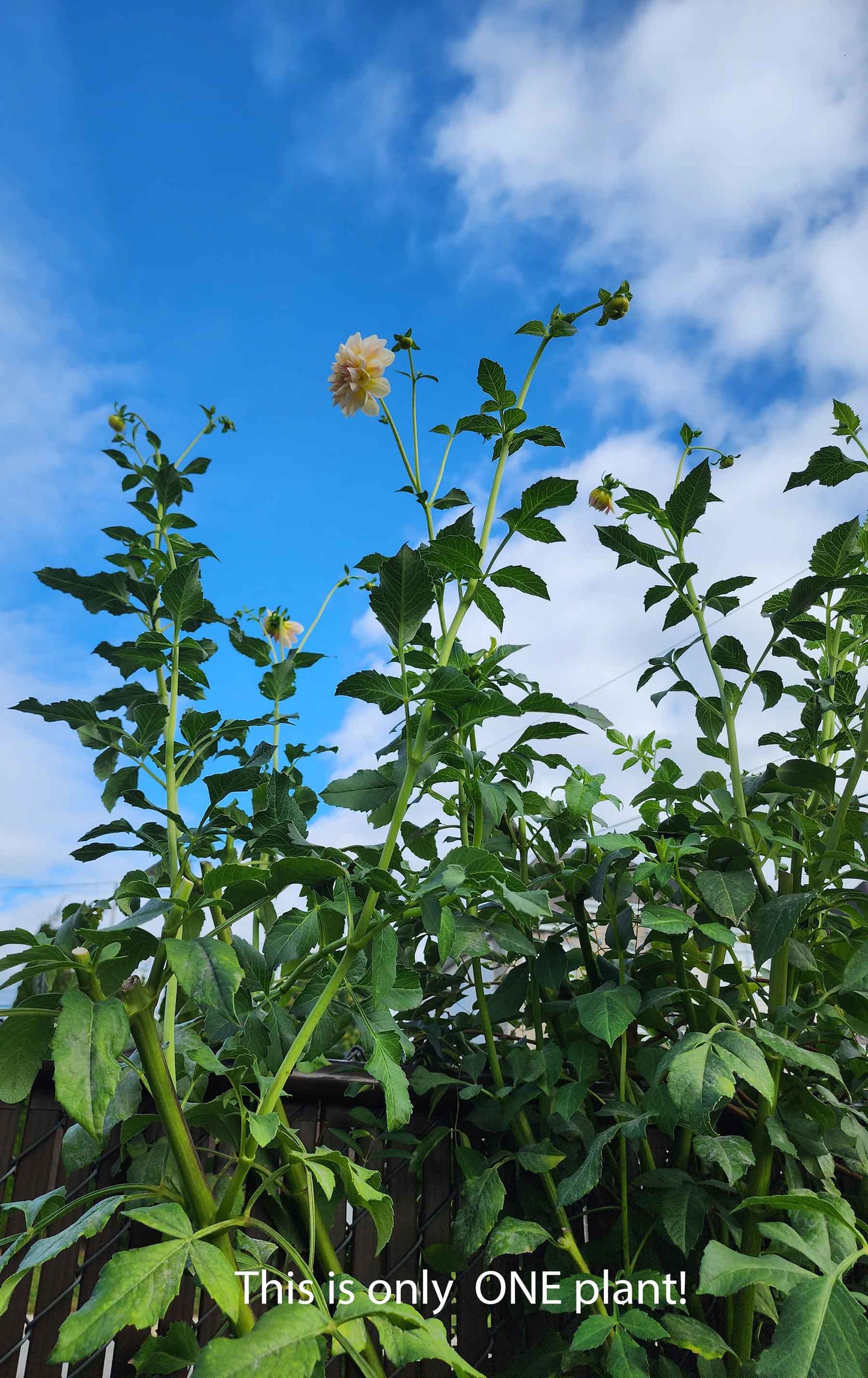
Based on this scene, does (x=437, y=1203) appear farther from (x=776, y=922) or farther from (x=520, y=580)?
(x=520, y=580)

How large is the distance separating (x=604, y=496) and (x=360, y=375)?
53cm

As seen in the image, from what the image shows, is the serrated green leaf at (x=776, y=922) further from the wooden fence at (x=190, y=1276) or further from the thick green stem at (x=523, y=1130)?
the wooden fence at (x=190, y=1276)

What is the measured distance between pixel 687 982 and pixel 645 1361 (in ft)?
1.41

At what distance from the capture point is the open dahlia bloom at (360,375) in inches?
48.1

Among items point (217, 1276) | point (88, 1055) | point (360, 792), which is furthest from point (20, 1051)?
point (360, 792)

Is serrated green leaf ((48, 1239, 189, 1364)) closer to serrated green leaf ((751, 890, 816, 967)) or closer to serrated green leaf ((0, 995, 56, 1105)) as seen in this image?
serrated green leaf ((0, 995, 56, 1105))

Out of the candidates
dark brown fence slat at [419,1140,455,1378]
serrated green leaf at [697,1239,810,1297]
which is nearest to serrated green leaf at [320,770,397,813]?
serrated green leaf at [697,1239,810,1297]

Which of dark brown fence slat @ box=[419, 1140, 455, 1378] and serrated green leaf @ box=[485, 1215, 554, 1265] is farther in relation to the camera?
dark brown fence slat @ box=[419, 1140, 455, 1378]

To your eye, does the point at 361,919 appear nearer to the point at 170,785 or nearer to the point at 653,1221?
the point at 170,785

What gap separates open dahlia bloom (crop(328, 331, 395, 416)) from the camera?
4.01 ft

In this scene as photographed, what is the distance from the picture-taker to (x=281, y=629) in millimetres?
1677

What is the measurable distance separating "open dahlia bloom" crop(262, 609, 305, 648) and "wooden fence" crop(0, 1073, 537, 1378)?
0.79 m

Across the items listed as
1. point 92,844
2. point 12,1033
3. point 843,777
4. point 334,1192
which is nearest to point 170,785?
point 92,844

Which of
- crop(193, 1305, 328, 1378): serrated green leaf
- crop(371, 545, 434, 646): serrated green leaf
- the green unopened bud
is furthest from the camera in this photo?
the green unopened bud
